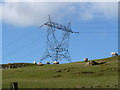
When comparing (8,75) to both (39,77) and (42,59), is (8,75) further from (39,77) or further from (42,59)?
(42,59)

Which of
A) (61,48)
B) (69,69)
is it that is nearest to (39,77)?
(69,69)

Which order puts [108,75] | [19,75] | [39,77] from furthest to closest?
[19,75] → [39,77] → [108,75]

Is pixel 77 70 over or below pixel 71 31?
below

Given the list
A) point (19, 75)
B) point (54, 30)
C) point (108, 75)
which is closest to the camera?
point (108, 75)

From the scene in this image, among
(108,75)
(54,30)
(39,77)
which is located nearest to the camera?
(108,75)

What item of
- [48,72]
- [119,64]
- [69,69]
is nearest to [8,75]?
[48,72]

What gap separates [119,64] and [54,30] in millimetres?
53721

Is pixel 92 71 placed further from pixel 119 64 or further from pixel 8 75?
pixel 8 75

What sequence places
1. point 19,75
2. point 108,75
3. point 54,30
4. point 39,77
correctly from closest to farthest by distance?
point 108,75, point 39,77, point 19,75, point 54,30

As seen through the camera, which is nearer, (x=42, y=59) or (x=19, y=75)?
(x=19, y=75)

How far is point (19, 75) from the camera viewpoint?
57.5 meters

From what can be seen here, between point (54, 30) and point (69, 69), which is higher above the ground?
point (54, 30)

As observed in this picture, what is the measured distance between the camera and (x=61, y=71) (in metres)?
57.2

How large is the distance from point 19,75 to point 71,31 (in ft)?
193
